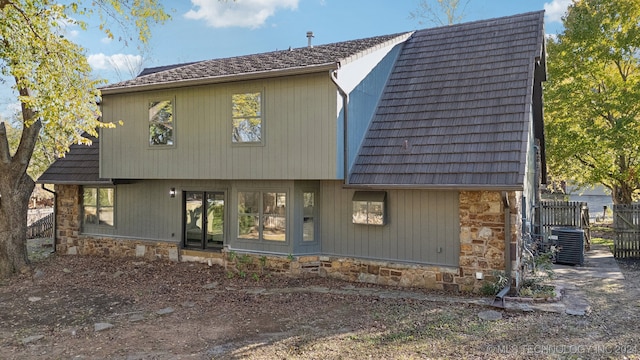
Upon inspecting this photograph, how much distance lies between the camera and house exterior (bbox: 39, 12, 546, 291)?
776 centimetres

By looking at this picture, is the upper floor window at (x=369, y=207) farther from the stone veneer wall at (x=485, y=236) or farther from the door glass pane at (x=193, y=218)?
the door glass pane at (x=193, y=218)

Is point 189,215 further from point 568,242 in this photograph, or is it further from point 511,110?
point 568,242

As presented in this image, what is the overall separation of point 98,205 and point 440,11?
56.2ft

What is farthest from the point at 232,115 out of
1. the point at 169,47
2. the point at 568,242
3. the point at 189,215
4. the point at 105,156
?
the point at 169,47

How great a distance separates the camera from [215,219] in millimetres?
10539

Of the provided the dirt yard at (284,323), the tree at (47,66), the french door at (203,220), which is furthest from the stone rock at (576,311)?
the tree at (47,66)

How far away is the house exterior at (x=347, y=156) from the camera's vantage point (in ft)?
25.5

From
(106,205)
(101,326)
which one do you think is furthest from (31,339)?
(106,205)

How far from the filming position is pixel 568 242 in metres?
10.9

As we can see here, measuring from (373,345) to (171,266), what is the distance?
670cm

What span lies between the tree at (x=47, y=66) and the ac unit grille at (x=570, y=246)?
36.8 feet

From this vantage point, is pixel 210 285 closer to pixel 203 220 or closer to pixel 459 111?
pixel 203 220

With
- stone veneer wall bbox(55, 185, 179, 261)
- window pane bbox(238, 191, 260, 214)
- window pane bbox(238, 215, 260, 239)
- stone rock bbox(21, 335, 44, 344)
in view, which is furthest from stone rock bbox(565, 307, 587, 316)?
stone veneer wall bbox(55, 185, 179, 261)

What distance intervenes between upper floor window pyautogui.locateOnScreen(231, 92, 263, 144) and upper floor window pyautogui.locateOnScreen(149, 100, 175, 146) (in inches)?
69.0
